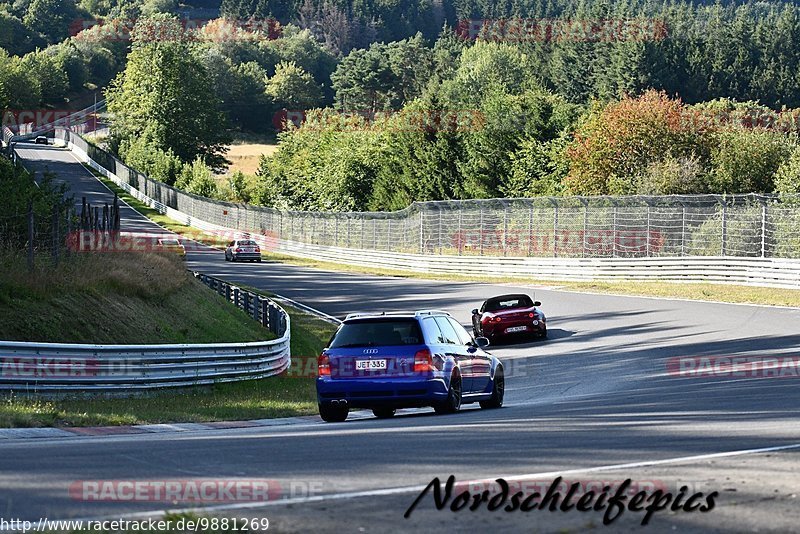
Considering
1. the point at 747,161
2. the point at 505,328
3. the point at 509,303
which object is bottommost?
the point at 505,328

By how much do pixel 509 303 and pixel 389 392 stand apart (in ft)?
55.2

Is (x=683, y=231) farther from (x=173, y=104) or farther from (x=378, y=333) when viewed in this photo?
(x=173, y=104)

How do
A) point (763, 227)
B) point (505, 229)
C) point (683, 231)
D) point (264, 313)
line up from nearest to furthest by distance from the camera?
point (264, 313) → point (763, 227) → point (683, 231) → point (505, 229)

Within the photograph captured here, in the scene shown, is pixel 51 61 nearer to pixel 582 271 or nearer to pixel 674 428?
pixel 582 271

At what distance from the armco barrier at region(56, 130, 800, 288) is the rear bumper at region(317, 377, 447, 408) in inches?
1029

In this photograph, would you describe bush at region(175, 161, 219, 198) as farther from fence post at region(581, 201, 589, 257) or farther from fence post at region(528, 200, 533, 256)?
fence post at region(581, 201, 589, 257)

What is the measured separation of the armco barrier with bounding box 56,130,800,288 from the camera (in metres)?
41.1

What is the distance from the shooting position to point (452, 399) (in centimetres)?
1631

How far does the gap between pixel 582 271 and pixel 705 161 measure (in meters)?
29.8

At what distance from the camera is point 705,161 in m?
76.2

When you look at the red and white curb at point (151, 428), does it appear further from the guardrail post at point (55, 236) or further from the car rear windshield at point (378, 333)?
the guardrail post at point (55, 236)

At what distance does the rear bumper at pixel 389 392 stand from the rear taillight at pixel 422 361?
0.43ft

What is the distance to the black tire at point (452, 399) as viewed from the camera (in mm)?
16203

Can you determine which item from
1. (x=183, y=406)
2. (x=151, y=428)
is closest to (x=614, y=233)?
(x=183, y=406)
